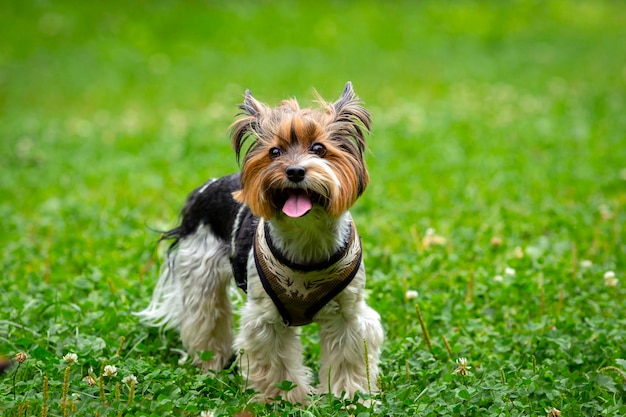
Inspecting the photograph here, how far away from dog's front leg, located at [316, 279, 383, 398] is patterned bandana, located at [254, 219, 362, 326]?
0.38 feet

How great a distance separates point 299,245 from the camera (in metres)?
4.25

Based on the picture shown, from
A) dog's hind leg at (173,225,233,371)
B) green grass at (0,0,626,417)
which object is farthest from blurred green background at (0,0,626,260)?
dog's hind leg at (173,225,233,371)

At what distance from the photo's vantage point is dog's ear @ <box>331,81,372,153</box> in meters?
4.14

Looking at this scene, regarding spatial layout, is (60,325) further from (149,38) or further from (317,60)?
(149,38)

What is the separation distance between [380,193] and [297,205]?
4678 millimetres

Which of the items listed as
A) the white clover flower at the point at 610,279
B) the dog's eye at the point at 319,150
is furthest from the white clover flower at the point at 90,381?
the white clover flower at the point at 610,279

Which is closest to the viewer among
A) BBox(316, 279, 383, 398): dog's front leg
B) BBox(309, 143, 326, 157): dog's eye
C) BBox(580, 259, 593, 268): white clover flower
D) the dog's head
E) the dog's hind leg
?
the dog's head

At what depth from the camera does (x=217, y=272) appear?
507 cm

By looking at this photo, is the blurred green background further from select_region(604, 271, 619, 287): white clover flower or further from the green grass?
select_region(604, 271, 619, 287): white clover flower

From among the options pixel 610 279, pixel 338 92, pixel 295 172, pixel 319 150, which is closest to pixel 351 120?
pixel 319 150

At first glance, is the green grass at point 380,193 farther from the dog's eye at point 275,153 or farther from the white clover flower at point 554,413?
the dog's eye at point 275,153

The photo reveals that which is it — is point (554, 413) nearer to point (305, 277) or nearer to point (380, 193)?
point (305, 277)

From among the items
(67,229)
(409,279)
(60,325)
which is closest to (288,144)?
(60,325)

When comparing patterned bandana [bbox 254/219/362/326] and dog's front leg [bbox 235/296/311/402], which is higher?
patterned bandana [bbox 254/219/362/326]
